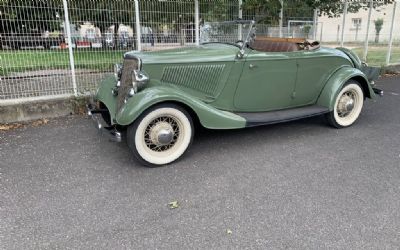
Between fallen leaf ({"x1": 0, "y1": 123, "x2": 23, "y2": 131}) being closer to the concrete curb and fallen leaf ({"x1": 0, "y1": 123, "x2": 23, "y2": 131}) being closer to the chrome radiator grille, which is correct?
the concrete curb

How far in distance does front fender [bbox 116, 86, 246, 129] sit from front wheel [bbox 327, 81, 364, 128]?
1.76m

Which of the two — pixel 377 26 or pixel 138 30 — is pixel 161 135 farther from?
pixel 377 26

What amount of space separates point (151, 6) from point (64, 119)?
2.57 metres

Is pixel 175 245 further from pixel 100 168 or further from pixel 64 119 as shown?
pixel 64 119

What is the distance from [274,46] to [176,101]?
2.05 m

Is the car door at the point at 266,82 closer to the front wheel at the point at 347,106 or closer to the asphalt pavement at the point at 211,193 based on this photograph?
the asphalt pavement at the point at 211,193

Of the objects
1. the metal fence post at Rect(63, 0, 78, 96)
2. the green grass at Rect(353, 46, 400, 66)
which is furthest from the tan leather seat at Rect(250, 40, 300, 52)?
the green grass at Rect(353, 46, 400, 66)

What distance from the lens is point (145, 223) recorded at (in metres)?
2.79

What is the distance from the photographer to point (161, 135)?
382 cm

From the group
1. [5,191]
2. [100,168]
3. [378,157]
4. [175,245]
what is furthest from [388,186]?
[5,191]

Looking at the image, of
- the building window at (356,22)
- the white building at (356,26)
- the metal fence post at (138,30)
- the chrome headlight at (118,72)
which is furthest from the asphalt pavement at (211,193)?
the building window at (356,22)

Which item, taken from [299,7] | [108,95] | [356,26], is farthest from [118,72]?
[356,26]

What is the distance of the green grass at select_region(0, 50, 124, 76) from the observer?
5.33 meters

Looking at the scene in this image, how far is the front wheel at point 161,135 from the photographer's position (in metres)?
3.71
